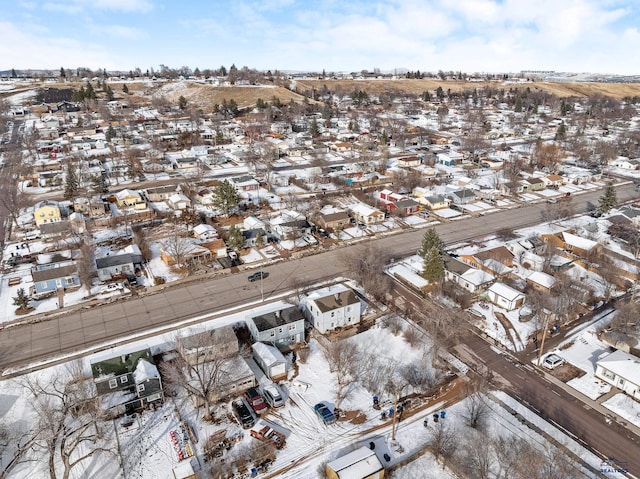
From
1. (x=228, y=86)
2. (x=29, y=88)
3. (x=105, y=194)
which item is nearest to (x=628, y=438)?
(x=105, y=194)

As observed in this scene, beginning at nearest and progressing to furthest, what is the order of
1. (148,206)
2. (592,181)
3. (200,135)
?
1. (148,206)
2. (592,181)
3. (200,135)

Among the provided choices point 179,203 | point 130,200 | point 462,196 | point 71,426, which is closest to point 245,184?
point 179,203

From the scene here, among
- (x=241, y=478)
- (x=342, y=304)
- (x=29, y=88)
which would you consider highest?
(x=29, y=88)

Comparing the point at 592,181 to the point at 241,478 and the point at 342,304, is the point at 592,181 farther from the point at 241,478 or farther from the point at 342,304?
the point at 241,478

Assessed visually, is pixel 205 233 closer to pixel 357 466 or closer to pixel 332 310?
pixel 332 310

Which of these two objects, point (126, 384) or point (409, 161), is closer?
point (126, 384)

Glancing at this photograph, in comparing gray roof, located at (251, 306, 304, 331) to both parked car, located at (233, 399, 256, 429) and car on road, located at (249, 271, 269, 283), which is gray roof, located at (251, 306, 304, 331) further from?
car on road, located at (249, 271, 269, 283)
